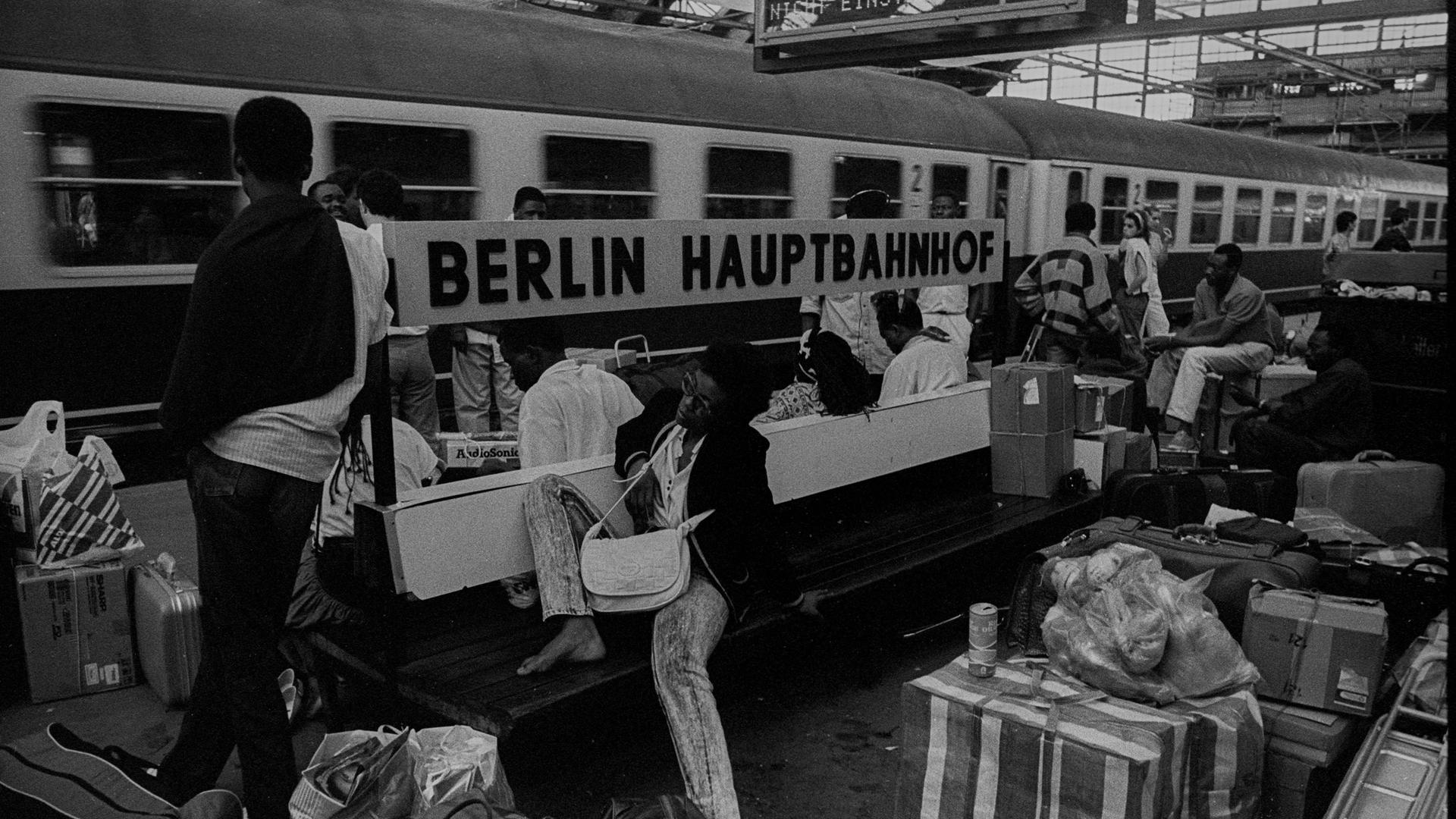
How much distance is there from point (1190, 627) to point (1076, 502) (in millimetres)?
2236

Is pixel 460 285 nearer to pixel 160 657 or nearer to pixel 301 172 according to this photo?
pixel 301 172

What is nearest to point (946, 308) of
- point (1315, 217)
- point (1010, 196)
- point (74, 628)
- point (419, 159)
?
point (419, 159)

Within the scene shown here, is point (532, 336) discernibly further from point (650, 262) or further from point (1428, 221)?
point (1428, 221)

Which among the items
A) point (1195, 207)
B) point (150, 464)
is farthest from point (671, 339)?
point (1195, 207)

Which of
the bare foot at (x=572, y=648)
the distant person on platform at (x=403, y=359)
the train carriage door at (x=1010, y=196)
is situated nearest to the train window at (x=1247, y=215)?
the train carriage door at (x=1010, y=196)

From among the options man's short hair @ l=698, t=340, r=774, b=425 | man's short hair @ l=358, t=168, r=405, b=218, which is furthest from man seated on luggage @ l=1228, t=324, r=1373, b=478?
man's short hair @ l=358, t=168, r=405, b=218

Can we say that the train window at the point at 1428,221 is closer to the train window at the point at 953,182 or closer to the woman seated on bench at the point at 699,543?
the train window at the point at 953,182

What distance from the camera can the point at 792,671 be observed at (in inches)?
179

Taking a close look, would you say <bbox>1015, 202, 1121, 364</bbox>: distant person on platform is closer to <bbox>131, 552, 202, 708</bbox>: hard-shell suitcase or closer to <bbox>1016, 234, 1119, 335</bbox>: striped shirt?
<bbox>1016, 234, 1119, 335</bbox>: striped shirt

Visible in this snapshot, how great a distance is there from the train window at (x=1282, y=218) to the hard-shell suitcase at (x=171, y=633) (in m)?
17.4

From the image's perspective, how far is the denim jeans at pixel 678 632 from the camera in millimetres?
3248

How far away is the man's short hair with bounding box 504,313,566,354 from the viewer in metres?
4.29

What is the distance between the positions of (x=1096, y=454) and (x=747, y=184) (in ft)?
14.7

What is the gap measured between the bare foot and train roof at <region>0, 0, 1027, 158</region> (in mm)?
4453
